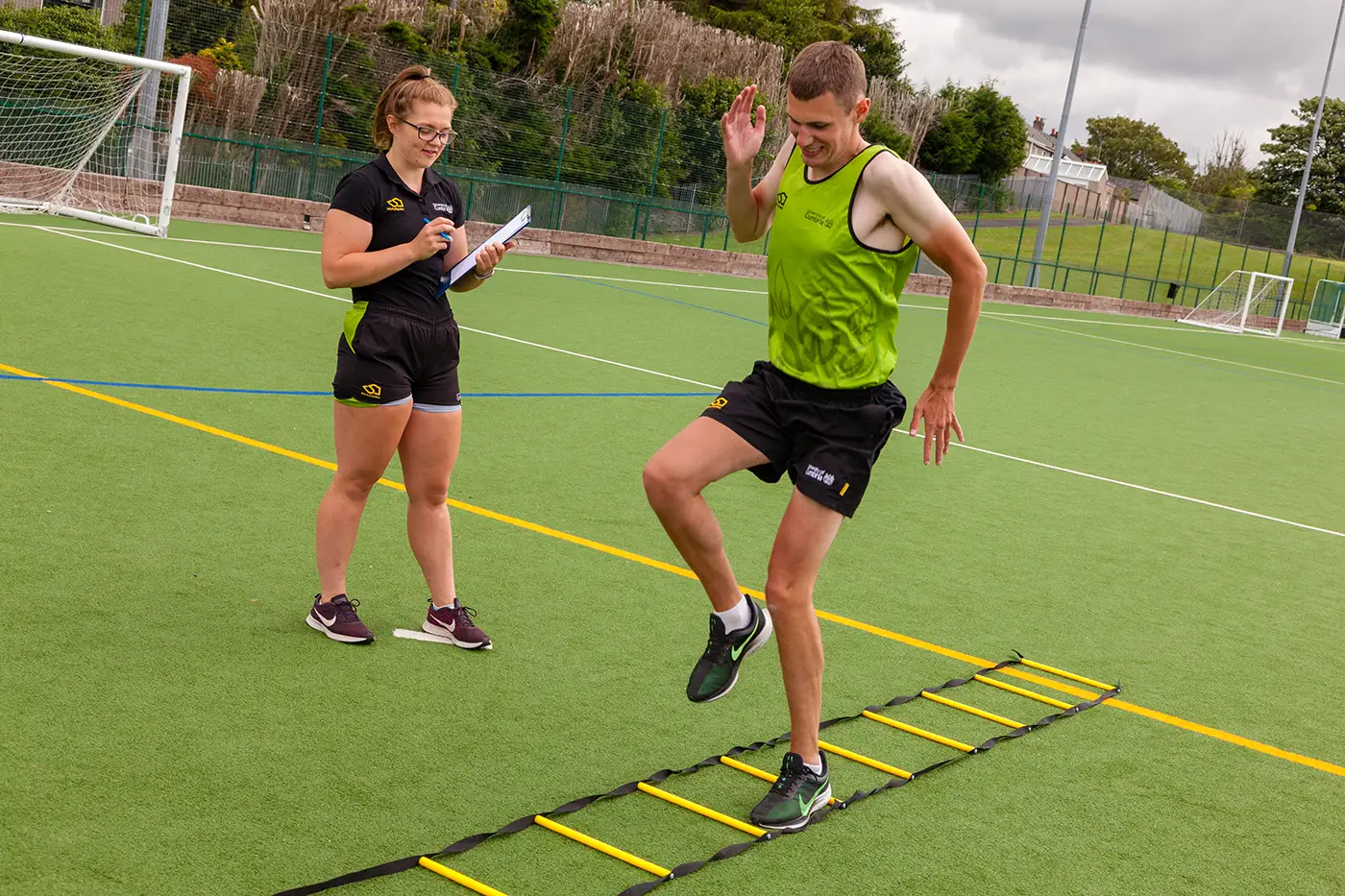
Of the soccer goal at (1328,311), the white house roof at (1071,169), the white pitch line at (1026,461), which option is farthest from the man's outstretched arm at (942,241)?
the white house roof at (1071,169)

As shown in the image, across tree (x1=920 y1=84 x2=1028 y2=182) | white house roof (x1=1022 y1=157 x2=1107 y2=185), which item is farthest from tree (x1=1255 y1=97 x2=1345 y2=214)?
tree (x1=920 y1=84 x2=1028 y2=182)

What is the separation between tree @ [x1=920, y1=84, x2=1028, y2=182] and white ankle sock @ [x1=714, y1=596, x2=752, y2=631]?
51311 mm

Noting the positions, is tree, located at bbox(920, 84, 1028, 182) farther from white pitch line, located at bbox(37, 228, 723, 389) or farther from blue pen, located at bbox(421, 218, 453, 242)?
blue pen, located at bbox(421, 218, 453, 242)

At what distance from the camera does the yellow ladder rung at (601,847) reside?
3.41 meters

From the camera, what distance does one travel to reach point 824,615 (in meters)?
5.86

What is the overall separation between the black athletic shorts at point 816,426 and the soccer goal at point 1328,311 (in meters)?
49.4

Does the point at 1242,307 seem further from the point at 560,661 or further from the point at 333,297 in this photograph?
the point at 560,661

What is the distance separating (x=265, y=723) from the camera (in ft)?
13.1

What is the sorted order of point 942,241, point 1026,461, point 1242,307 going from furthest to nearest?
point 1242,307, point 1026,461, point 942,241

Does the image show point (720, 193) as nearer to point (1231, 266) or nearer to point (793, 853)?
point (793, 853)

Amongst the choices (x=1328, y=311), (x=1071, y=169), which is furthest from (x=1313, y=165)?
(x=1328, y=311)

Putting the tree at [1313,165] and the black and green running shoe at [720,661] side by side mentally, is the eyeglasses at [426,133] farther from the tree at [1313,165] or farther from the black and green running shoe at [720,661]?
the tree at [1313,165]

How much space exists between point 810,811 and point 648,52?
31.8 meters

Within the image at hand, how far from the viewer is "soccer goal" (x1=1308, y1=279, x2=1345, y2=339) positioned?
48750mm
